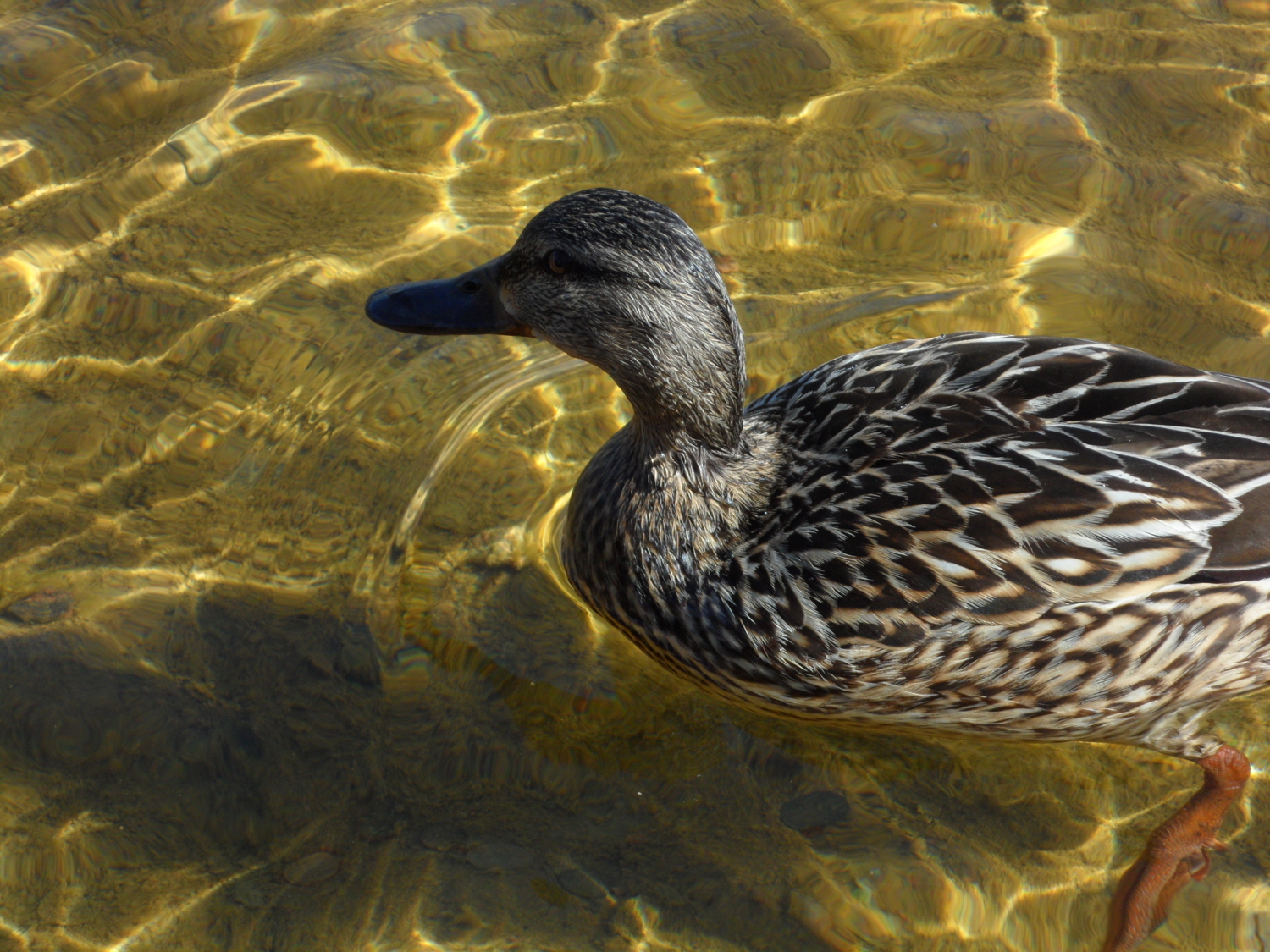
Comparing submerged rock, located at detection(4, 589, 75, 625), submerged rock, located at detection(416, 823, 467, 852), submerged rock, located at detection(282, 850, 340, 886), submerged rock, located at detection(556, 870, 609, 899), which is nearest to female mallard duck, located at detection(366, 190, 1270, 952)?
submerged rock, located at detection(556, 870, 609, 899)

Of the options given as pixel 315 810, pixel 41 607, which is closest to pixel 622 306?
pixel 315 810

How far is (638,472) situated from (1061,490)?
1368 mm

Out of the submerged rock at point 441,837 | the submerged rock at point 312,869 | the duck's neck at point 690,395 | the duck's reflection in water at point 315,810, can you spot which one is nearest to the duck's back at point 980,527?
the duck's neck at point 690,395

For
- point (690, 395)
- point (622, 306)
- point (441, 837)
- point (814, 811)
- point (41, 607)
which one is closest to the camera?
point (622, 306)

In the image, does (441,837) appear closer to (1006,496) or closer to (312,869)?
(312,869)

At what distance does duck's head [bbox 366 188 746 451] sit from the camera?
11.3ft

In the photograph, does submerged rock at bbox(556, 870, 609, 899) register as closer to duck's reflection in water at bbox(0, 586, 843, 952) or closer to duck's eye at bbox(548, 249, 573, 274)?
duck's reflection in water at bbox(0, 586, 843, 952)

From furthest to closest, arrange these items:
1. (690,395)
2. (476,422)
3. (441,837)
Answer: (476,422) → (441,837) → (690,395)

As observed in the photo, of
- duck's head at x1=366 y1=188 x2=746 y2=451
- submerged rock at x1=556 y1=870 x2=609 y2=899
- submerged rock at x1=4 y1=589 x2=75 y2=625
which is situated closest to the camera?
duck's head at x1=366 y1=188 x2=746 y2=451

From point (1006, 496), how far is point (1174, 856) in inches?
54.6

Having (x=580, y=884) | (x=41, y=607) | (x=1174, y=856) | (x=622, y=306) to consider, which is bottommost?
(x=580, y=884)

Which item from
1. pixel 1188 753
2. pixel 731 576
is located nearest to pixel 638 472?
pixel 731 576

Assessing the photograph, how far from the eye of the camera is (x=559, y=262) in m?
3.61

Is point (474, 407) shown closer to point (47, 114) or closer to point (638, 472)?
point (638, 472)
